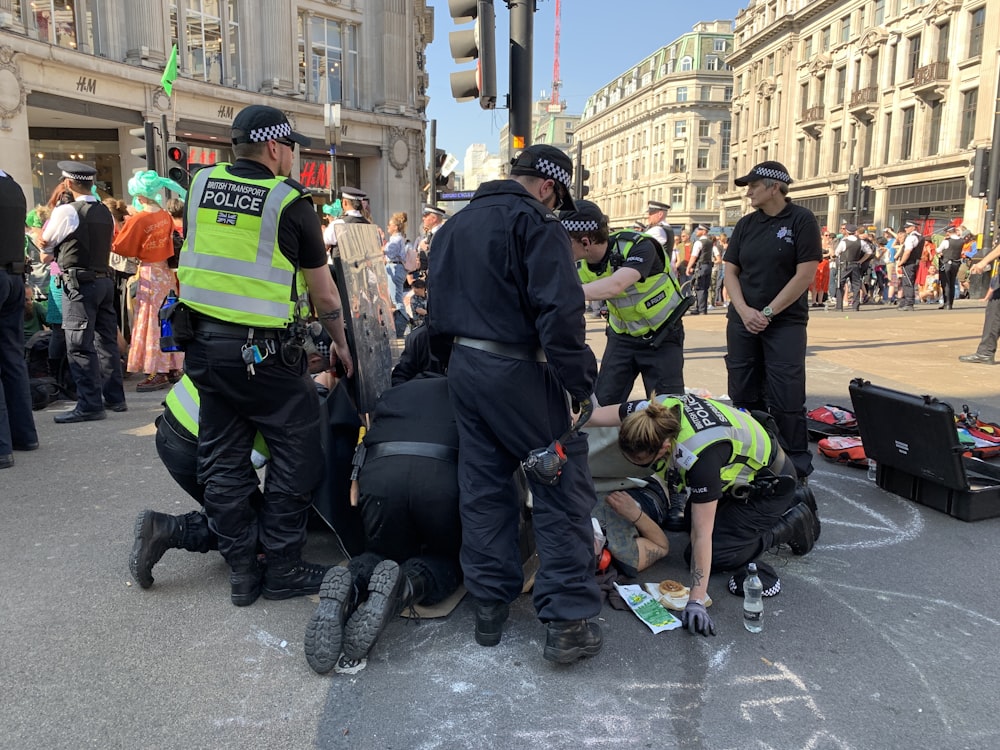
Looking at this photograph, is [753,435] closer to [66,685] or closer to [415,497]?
[415,497]

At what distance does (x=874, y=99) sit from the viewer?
4459cm

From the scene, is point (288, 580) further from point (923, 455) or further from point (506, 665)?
point (923, 455)

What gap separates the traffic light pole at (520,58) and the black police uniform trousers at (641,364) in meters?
3.15

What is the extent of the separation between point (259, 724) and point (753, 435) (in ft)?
7.64

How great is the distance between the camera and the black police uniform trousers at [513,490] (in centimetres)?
285

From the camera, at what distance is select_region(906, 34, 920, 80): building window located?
1622 inches

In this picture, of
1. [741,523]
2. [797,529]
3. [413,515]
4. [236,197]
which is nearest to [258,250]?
[236,197]

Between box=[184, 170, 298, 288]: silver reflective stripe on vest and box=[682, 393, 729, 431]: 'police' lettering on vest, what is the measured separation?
187 centimetres

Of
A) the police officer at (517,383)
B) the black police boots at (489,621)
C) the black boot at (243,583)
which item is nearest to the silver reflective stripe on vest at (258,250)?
the police officer at (517,383)

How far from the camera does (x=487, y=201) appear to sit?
2.92m

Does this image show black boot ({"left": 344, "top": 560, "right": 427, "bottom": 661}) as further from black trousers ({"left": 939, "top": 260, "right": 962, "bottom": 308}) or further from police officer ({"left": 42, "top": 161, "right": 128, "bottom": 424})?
black trousers ({"left": 939, "top": 260, "right": 962, "bottom": 308})

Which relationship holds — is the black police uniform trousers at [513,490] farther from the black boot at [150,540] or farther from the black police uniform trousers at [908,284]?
the black police uniform trousers at [908,284]

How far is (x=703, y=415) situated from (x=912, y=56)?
155 feet

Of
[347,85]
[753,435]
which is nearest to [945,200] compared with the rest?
[347,85]
